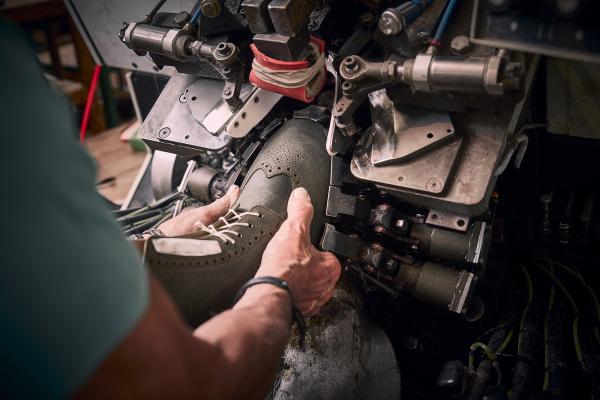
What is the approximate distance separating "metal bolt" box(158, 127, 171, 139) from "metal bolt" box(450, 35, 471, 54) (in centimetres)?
84

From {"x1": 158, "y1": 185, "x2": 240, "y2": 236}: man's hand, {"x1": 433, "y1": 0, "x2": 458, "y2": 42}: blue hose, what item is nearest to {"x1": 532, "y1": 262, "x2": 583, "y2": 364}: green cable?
{"x1": 433, "y1": 0, "x2": 458, "y2": 42}: blue hose

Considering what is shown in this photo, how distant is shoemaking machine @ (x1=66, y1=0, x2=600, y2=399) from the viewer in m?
1.15

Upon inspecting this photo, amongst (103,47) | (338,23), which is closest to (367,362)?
(338,23)

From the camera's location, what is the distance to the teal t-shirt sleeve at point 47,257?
640mm

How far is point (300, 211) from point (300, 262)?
147 millimetres

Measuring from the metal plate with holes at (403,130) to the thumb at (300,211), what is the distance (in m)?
0.18

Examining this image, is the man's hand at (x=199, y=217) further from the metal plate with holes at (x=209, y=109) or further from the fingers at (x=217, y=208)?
the metal plate with holes at (x=209, y=109)

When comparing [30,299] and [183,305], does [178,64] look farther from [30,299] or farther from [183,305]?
[30,299]

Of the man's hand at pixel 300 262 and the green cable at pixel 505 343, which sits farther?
the green cable at pixel 505 343

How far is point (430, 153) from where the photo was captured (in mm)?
1222

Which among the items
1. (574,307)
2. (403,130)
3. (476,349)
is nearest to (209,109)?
(403,130)

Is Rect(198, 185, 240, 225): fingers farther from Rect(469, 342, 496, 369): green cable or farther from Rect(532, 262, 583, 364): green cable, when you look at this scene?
Rect(532, 262, 583, 364): green cable

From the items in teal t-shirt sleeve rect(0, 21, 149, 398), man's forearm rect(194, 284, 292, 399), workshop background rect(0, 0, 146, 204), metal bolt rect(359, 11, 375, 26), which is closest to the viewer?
teal t-shirt sleeve rect(0, 21, 149, 398)

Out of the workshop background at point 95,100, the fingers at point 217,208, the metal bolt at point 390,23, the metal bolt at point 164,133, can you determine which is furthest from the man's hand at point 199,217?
the workshop background at point 95,100
